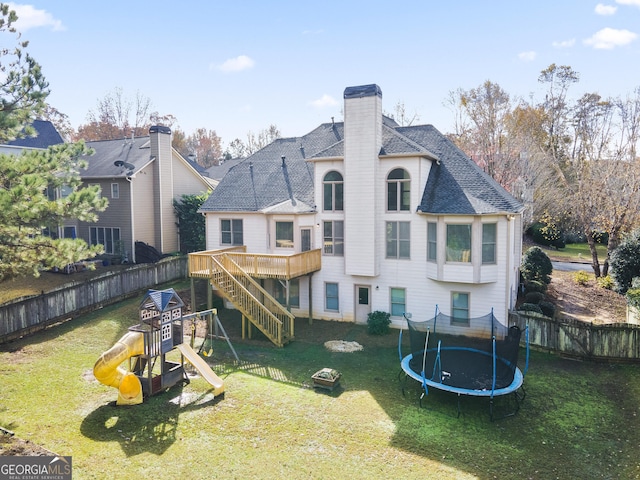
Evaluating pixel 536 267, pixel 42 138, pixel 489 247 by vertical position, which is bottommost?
pixel 536 267

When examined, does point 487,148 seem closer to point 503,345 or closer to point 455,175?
point 455,175

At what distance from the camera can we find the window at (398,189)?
19.2 meters

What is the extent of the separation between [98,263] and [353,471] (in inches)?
987

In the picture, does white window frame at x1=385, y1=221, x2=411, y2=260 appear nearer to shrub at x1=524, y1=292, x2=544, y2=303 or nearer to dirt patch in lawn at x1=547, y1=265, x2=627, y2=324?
shrub at x1=524, y1=292, x2=544, y2=303

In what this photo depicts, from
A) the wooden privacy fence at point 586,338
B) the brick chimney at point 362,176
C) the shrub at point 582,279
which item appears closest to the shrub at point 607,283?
the shrub at point 582,279

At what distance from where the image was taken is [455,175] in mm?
19297

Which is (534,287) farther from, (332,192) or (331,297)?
(332,192)

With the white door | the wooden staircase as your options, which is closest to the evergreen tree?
the wooden staircase

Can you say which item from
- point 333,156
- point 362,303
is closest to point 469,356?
point 362,303

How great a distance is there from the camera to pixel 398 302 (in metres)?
19.7

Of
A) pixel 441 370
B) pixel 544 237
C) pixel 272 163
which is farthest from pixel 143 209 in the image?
pixel 544 237

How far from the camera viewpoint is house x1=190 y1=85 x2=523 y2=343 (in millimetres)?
17812

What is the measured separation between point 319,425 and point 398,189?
1100 centimetres

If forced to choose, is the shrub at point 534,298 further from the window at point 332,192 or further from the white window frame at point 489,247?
the window at point 332,192
